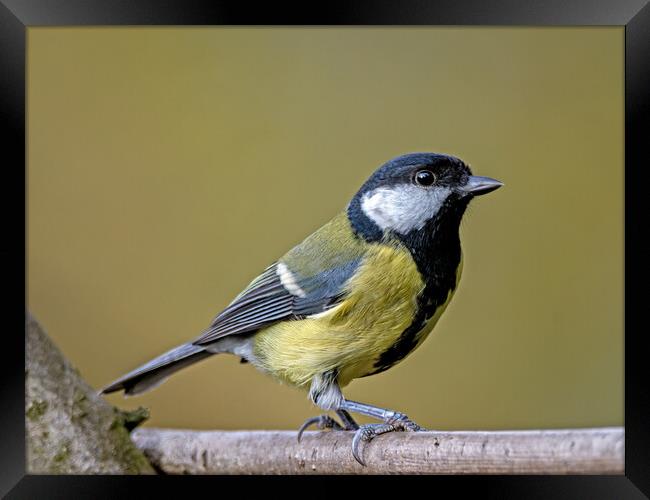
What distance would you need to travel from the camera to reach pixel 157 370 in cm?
168

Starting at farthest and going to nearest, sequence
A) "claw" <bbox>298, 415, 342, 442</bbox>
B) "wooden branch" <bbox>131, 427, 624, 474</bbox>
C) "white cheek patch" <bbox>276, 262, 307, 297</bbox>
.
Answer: "claw" <bbox>298, 415, 342, 442</bbox>
"white cheek patch" <bbox>276, 262, 307, 297</bbox>
"wooden branch" <bbox>131, 427, 624, 474</bbox>

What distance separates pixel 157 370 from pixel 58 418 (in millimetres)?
214

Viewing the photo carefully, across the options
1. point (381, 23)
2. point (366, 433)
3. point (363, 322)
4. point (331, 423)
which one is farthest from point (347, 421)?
point (381, 23)

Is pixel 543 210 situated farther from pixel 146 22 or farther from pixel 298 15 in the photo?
pixel 146 22

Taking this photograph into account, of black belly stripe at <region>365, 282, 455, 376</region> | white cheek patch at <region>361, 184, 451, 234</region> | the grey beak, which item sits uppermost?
the grey beak

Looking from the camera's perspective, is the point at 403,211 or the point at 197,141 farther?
the point at 197,141

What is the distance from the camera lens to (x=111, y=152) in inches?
71.6

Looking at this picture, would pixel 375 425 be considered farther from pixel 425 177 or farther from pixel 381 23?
pixel 381 23

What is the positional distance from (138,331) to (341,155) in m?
0.62

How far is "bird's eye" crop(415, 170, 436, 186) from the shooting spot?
4.75 ft

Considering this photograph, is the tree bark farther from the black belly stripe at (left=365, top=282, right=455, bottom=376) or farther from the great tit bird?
the black belly stripe at (left=365, top=282, right=455, bottom=376)

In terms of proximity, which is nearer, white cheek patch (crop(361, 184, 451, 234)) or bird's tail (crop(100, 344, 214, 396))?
white cheek patch (crop(361, 184, 451, 234))

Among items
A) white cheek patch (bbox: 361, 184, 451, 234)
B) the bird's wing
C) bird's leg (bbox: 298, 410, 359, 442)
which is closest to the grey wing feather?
the bird's wing
